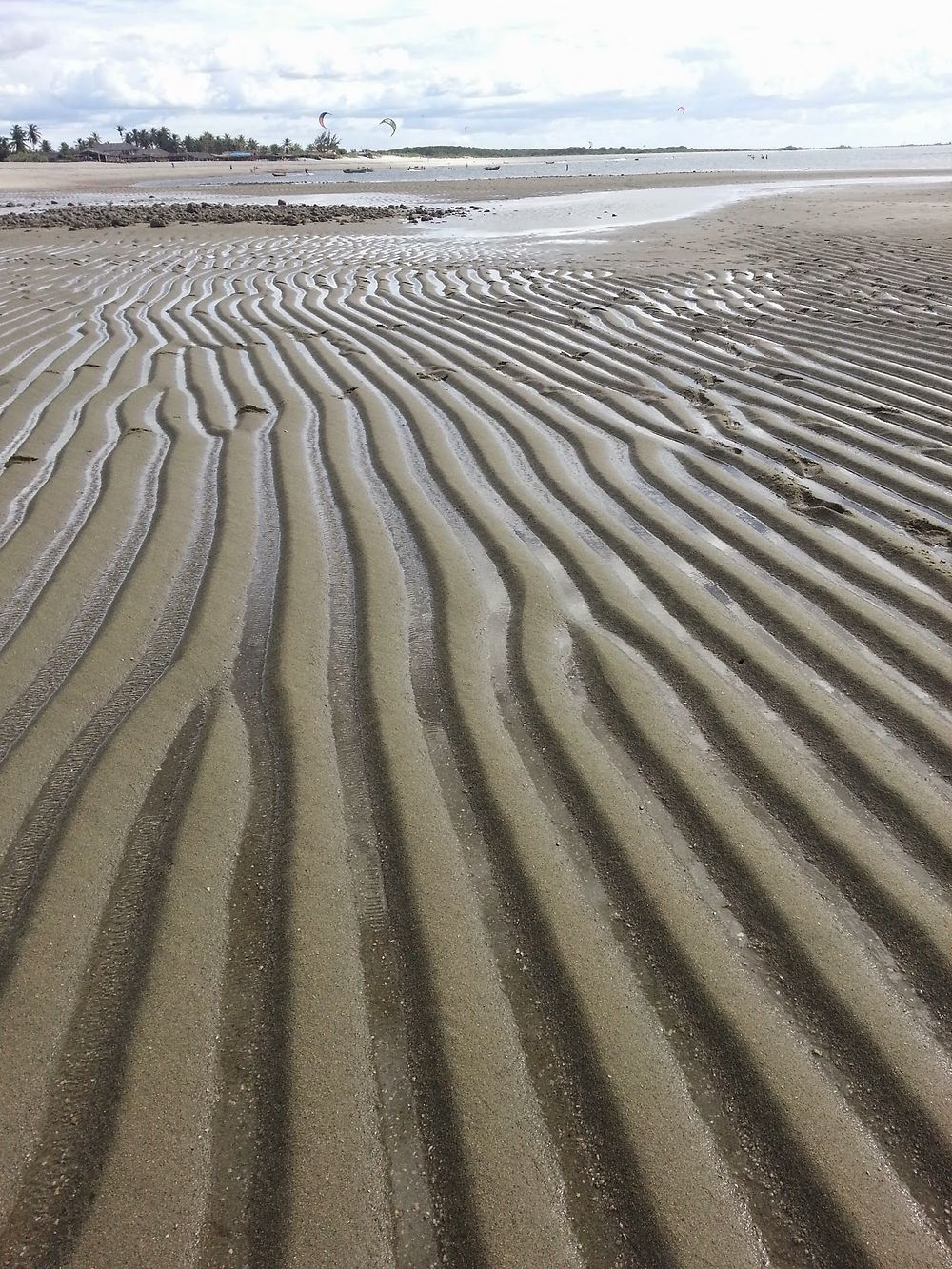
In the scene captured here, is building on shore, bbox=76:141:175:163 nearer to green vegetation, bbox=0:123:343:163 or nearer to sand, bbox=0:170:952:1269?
green vegetation, bbox=0:123:343:163

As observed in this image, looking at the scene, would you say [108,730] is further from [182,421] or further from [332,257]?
[332,257]

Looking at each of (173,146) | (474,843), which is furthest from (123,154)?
(474,843)

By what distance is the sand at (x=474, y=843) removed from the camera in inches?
67.0

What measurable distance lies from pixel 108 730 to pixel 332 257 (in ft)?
45.4

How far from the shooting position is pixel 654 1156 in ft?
5.72

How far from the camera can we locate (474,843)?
8.18 feet

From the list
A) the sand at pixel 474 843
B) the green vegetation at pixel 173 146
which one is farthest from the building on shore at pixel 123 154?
the sand at pixel 474 843

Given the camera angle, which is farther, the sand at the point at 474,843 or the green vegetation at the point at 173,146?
the green vegetation at the point at 173,146

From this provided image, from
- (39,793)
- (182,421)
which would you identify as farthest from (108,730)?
(182,421)

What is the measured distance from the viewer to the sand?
1701 millimetres

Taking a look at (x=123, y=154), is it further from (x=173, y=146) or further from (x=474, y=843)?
(x=474, y=843)

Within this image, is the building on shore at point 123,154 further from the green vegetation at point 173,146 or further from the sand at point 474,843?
the sand at point 474,843

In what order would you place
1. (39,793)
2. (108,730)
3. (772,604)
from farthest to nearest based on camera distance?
(772,604) → (108,730) → (39,793)

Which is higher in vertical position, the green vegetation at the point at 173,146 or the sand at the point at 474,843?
the green vegetation at the point at 173,146
